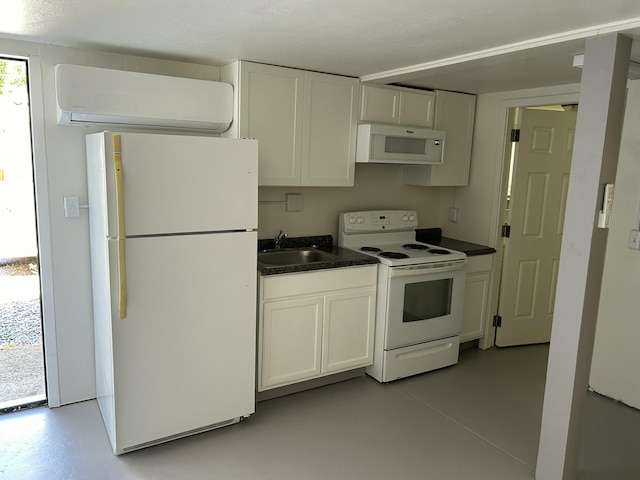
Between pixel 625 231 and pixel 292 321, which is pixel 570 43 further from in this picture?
pixel 292 321

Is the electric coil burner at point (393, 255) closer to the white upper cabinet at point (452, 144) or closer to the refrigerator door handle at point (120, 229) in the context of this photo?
the white upper cabinet at point (452, 144)

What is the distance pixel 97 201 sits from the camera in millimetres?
2520

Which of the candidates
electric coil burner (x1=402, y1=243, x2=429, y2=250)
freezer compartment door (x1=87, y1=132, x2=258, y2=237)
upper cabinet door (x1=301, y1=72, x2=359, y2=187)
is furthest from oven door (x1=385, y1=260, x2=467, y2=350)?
freezer compartment door (x1=87, y1=132, x2=258, y2=237)

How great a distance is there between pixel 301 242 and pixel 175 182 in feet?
4.63

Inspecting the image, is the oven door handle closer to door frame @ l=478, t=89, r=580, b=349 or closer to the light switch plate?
door frame @ l=478, t=89, r=580, b=349

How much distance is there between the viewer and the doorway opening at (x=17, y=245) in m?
2.76

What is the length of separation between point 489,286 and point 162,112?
9.31ft

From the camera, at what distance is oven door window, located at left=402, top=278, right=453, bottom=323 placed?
3387mm

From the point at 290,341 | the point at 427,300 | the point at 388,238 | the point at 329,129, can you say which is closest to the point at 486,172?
the point at 388,238

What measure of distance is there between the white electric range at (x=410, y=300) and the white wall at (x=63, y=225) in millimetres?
1744

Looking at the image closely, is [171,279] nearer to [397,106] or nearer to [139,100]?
[139,100]

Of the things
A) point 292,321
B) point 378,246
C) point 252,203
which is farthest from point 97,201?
point 378,246

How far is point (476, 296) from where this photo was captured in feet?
13.0

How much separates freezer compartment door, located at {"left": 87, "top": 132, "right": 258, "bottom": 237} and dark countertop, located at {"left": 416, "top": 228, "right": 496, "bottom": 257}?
6.42 feet
